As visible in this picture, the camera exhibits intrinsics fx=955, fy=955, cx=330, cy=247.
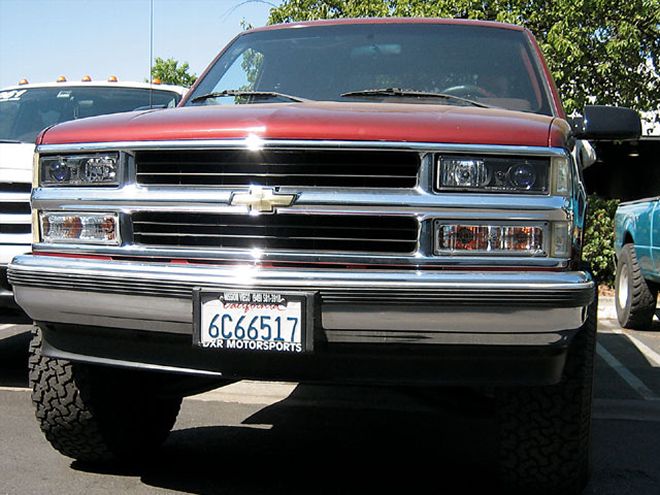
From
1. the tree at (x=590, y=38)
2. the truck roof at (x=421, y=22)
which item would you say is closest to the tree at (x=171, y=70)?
the tree at (x=590, y=38)

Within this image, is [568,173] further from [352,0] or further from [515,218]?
[352,0]

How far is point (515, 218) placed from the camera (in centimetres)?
318

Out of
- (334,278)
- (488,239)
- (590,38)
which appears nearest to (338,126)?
(334,278)

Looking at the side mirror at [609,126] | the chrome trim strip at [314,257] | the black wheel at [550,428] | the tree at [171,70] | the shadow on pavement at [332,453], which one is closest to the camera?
the chrome trim strip at [314,257]

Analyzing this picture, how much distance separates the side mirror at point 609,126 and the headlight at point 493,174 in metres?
1.02

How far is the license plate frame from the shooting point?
3109mm

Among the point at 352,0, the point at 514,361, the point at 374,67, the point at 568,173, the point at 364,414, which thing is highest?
the point at 352,0

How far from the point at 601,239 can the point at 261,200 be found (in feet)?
31.0

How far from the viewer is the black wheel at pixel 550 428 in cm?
351

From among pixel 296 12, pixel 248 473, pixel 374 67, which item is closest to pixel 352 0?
pixel 296 12

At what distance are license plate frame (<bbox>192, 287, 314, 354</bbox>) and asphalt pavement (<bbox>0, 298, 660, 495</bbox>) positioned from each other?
76 cm

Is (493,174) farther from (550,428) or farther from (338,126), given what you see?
(550,428)

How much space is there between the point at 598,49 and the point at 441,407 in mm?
9173

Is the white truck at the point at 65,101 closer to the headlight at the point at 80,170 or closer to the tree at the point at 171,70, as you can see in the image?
the headlight at the point at 80,170
